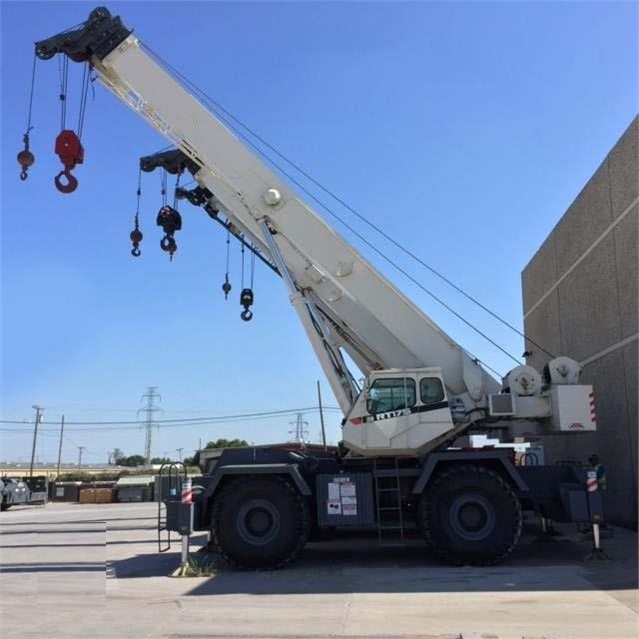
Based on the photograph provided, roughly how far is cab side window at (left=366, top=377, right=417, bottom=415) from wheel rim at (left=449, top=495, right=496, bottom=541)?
1810mm

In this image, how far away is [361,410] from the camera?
38.6ft

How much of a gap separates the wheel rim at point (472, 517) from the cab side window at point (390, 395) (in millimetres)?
1810

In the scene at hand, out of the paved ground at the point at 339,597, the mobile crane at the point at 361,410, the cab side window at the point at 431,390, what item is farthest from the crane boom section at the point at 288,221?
the paved ground at the point at 339,597

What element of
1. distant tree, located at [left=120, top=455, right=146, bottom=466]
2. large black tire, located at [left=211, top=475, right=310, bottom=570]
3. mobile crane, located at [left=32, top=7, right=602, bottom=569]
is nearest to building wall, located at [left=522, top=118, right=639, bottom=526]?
mobile crane, located at [left=32, top=7, right=602, bottom=569]

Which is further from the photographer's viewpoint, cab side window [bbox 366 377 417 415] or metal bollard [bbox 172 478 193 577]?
cab side window [bbox 366 377 417 415]

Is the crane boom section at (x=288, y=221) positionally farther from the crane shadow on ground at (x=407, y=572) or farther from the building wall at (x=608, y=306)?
the building wall at (x=608, y=306)

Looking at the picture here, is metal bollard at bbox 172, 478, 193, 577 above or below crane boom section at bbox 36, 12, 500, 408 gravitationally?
below

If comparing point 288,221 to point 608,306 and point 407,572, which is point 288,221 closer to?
point 407,572

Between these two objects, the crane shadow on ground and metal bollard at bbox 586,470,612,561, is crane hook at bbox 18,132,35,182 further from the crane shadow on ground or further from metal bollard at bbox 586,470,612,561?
metal bollard at bbox 586,470,612,561

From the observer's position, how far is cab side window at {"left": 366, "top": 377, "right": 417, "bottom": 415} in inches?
464

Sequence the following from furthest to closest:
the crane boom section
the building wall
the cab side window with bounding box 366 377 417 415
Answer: the building wall, the crane boom section, the cab side window with bounding box 366 377 417 415

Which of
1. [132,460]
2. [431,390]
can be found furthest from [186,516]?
[132,460]

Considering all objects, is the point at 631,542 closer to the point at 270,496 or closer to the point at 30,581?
the point at 270,496

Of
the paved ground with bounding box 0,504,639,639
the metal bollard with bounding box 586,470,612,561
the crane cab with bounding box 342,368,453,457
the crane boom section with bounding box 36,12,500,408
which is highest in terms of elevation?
the crane boom section with bounding box 36,12,500,408
